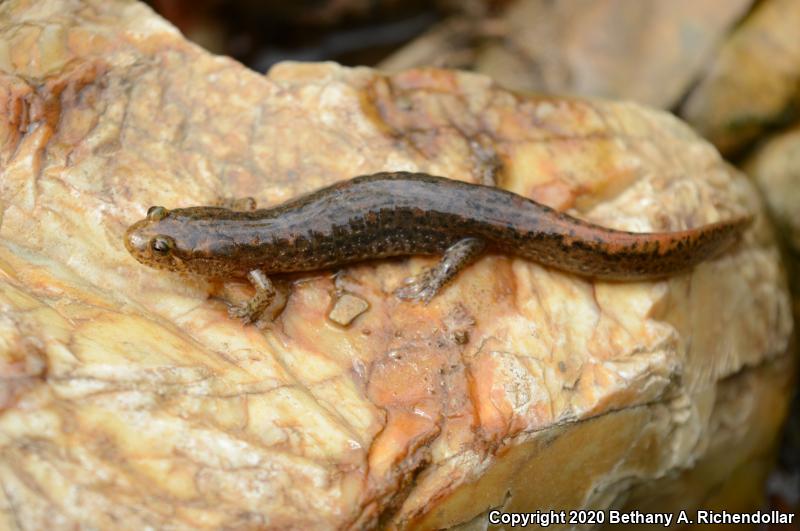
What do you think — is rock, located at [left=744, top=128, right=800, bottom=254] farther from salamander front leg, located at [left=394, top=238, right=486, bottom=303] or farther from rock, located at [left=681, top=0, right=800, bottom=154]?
salamander front leg, located at [left=394, top=238, right=486, bottom=303]

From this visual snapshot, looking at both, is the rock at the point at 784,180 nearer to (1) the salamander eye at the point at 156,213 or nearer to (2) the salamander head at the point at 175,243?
(2) the salamander head at the point at 175,243

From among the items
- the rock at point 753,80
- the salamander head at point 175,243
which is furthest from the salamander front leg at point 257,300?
the rock at point 753,80

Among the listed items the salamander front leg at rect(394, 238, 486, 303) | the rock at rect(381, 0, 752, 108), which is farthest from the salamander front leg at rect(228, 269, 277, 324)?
the rock at rect(381, 0, 752, 108)

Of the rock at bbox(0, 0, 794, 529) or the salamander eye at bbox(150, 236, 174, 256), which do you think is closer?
the rock at bbox(0, 0, 794, 529)

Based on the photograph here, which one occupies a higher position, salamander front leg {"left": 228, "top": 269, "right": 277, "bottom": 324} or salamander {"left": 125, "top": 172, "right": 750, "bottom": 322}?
salamander {"left": 125, "top": 172, "right": 750, "bottom": 322}

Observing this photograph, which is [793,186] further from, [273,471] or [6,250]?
[6,250]

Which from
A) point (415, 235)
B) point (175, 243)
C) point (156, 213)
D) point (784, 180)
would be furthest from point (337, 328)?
point (784, 180)

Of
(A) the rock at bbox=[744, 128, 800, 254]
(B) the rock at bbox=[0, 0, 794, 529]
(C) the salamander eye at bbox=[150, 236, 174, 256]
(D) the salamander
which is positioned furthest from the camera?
(A) the rock at bbox=[744, 128, 800, 254]
